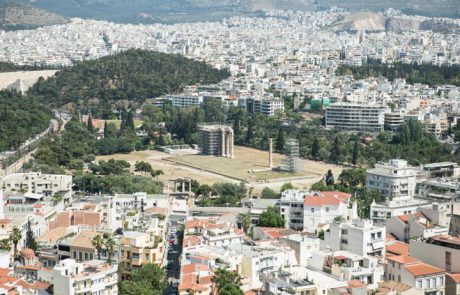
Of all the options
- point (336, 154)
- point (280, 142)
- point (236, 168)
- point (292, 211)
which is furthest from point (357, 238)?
point (280, 142)

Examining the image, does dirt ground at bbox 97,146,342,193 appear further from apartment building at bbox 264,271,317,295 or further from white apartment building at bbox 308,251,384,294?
apartment building at bbox 264,271,317,295

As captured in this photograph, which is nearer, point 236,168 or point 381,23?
point 236,168

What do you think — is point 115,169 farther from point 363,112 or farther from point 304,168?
point 363,112

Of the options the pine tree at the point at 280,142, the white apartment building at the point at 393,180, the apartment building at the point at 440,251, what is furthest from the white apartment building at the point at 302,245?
the pine tree at the point at 280,142

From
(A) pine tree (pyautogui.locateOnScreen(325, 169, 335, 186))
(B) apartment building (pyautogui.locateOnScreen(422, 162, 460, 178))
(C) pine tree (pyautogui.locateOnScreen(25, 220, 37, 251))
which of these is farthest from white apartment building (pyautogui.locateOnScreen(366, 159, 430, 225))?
(C) pine tree (pyautogui.locateOnScreen(25, 220, 37, 251))

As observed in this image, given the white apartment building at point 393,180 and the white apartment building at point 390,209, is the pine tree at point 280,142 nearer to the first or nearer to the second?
the white apartment building at point 393,180

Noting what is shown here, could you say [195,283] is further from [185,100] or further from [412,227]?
[185,100]
